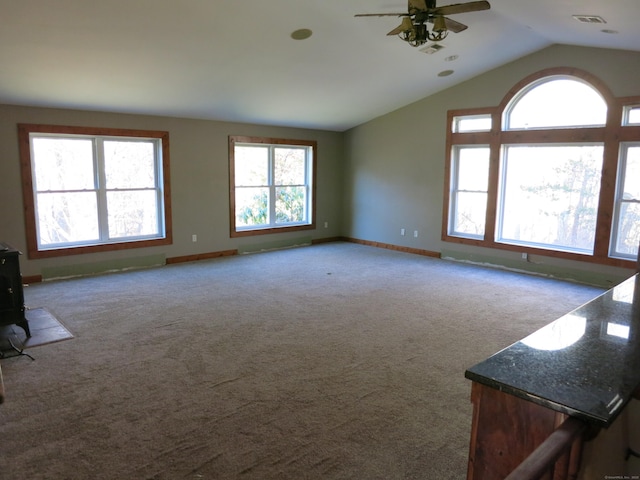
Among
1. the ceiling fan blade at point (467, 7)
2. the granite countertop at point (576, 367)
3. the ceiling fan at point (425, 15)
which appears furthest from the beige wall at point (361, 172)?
the granite countertop at point (576, 367)

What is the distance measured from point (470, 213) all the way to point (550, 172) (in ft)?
4.46

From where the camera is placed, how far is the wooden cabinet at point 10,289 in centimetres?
374

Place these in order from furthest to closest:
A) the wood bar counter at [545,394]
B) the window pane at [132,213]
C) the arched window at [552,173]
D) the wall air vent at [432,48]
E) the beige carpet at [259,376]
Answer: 1. the window pane at [132,213]
2. the arched window at [552,173]
3. the wall air vent at [432,48]
4. the beige carpet at [259,376]
5. the wood bar counter at [545,394]

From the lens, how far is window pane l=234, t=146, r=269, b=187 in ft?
25.5

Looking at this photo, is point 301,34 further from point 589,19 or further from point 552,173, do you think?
point 552,173

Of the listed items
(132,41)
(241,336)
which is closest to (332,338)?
(241,336)

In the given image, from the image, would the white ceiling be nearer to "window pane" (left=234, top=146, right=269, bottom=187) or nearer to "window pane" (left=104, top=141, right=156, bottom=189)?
"window pane" (left=104, top=141, right=156, bottom=189)

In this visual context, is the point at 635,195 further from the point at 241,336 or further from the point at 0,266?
the point at 0,266

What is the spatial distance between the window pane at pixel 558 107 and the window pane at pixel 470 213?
1222mm

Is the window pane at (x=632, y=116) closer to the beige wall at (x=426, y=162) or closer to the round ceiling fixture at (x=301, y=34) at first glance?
the beige wall at (x=426, y=162)

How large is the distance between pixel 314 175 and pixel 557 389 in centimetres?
789

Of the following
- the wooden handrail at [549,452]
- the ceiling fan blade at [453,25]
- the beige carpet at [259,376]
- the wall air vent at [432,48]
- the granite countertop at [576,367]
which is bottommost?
the beige carpet at [259,376]

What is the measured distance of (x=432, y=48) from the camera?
5.50 m

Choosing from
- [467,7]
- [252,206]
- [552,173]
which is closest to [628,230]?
[552,173]
